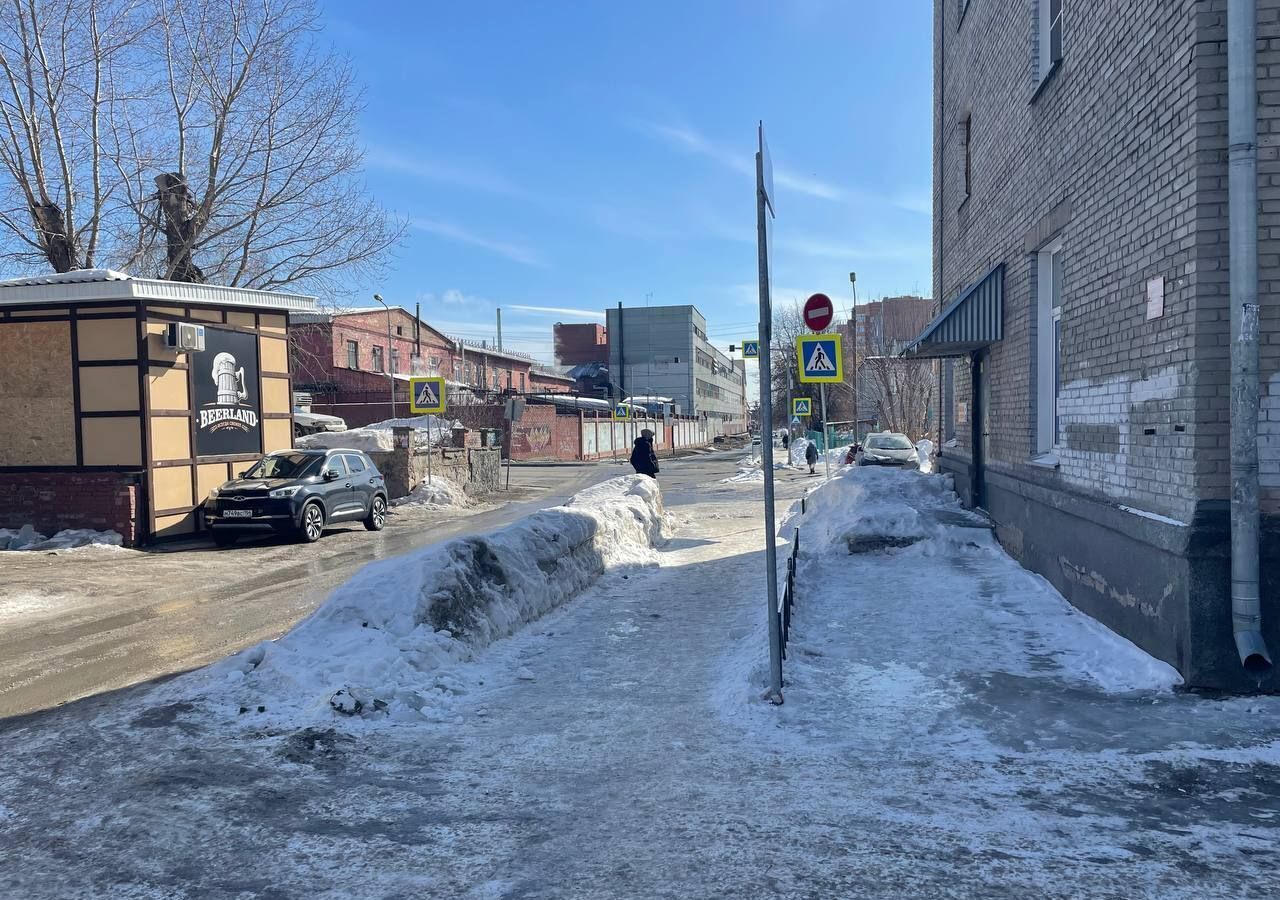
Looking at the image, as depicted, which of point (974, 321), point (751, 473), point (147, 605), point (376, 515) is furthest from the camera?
point (751, 473)

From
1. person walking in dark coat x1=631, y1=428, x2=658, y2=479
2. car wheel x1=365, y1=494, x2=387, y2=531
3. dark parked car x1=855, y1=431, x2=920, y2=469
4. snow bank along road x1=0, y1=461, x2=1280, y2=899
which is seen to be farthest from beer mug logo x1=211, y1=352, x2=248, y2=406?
dark parked car x1=855, y1=431, x2=920, y2=469

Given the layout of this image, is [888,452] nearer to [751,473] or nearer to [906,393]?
[751,473]

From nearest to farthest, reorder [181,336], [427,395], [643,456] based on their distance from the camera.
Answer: [181,336]
[643,456]
[427,395]

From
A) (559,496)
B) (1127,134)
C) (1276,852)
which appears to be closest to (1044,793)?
(1276,852)

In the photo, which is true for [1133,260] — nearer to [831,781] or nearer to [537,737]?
[831,781]

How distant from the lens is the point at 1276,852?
3404mm

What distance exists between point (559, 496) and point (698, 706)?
21.3m

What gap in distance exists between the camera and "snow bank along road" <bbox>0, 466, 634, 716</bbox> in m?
6.77

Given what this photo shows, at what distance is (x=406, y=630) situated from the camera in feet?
20.7

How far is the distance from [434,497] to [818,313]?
56.6 feet

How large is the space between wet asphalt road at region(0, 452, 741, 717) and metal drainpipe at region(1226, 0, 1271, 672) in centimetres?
733

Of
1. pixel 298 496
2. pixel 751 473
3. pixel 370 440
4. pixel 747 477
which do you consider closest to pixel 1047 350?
pixel 298 496

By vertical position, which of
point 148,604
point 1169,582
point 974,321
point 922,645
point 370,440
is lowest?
point 148,604

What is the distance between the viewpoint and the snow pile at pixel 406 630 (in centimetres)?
555
